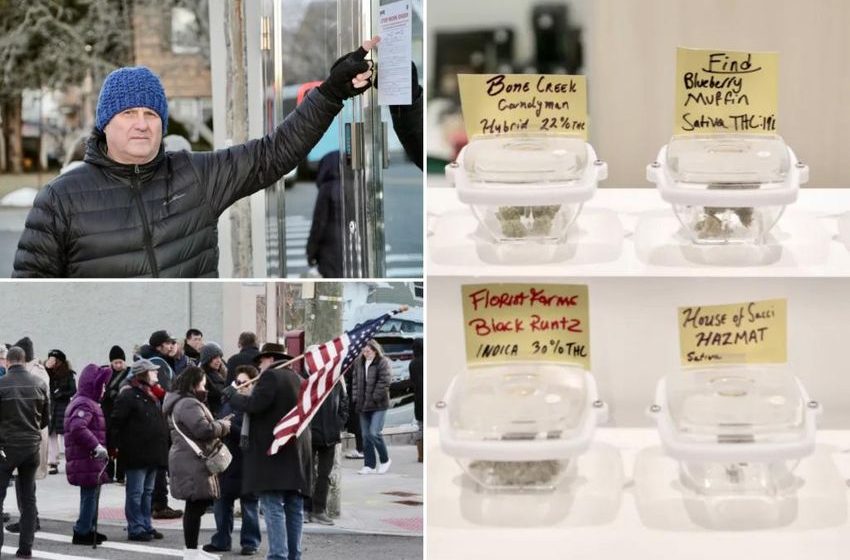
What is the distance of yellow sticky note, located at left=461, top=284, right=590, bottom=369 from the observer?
147cm

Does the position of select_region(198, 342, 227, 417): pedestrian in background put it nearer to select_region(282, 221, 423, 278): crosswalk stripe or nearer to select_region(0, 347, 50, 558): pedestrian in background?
select_region(282, 221, 423, 278): crosswalk stripe

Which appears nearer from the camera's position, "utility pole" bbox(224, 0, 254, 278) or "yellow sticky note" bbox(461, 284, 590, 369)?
"yellow sticky note" bbox(461, 284, 590, 369)

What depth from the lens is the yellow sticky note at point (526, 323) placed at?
147 cm

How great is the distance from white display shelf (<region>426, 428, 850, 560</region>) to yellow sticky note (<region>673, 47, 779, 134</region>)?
51 centimetres

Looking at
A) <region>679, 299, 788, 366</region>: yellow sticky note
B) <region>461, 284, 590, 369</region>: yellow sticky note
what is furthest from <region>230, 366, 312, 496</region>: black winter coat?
<region>679, 299, 788, 366</region>: yellow sticky note

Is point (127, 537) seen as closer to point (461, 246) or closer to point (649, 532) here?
point (461, 246)

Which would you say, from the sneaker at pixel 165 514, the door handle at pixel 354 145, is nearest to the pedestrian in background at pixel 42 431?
the sneaker at pixel 165 514

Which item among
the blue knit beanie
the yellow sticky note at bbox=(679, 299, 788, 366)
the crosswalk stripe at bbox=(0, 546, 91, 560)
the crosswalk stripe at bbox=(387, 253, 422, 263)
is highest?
the blue knit beanie

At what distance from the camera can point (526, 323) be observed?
148 cm

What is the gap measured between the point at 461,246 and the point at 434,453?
1.24ft

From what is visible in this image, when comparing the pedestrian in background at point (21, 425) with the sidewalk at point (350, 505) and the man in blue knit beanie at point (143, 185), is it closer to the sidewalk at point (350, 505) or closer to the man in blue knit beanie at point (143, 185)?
the sidewalk at point (350, 505)

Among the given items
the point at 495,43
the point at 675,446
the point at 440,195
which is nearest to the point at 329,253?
the point at 440,195

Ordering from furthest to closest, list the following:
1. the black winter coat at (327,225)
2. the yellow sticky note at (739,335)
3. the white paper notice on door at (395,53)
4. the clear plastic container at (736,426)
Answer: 1. the black winter coat at (327,225)
2. the white paper notice on door at (395,53)
3. the yellow sticky note at (739,335)
4. the clear plastic container at (736,426)

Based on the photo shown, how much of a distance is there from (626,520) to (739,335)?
31 cm
